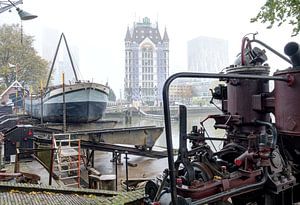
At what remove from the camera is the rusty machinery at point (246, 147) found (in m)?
2.11

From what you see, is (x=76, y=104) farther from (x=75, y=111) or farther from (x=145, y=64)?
(x=145, y=64)

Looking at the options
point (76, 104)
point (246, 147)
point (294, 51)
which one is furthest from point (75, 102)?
point (294, 51)

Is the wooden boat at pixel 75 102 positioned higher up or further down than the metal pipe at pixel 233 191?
higher up

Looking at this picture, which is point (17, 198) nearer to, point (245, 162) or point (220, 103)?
point (220, 103)

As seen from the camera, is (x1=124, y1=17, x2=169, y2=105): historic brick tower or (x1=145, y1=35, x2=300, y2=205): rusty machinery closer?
(x1=145, y1=35, x2=300, y2=205): rusty machinery

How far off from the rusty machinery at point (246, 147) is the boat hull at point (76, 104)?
14120mm

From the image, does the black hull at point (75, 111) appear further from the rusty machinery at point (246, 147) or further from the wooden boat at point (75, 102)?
the rusty machinery at point (246, 147)

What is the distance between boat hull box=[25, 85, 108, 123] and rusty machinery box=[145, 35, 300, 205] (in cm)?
1412

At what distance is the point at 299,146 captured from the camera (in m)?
2.79

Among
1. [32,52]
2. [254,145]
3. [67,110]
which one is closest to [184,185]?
[254,145]

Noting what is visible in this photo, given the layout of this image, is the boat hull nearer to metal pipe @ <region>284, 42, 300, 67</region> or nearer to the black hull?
the black hull

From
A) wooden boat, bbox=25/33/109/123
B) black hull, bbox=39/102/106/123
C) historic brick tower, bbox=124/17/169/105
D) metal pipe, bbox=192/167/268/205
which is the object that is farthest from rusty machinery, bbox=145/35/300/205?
historic brick tower, bbox=124/17/169/105

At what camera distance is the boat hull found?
1658cm

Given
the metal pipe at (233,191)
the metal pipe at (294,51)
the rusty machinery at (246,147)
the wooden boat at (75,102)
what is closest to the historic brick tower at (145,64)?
the wooden boat at (75,102)
